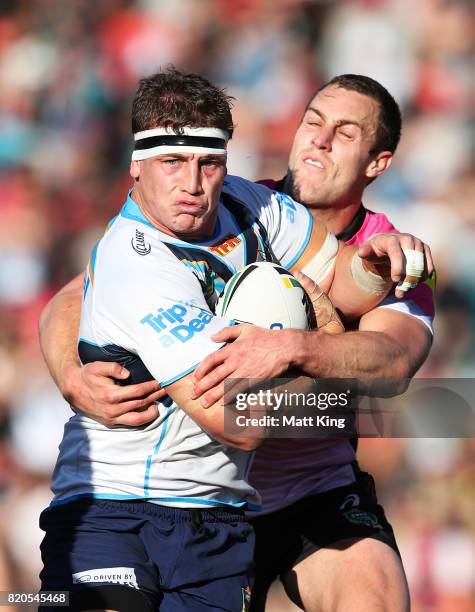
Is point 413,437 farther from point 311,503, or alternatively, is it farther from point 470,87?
point 470,87

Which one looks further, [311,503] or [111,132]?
[111,132]

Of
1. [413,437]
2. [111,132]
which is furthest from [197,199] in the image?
[111,132]

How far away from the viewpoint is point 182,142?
327cm

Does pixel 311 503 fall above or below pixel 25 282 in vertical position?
below

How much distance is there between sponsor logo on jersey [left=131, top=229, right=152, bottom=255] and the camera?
3127 mm

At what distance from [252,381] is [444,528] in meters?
3.56

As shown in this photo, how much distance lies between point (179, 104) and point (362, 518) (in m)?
1.78

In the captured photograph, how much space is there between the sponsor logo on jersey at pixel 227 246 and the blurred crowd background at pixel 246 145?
3151mm

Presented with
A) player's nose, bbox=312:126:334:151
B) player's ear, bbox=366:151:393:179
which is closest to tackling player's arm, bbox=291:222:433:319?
player's nose, bbox=312:126:334:151

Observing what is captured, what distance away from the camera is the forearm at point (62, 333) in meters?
3.73

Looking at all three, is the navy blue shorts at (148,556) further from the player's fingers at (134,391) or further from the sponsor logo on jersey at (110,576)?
the player's fingers at (134,391)

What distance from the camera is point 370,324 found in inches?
150

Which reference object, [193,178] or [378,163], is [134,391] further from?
[378,163]

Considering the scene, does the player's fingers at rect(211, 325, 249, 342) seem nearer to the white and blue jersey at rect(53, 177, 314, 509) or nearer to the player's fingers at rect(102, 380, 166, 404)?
the white and blue jersey at rect(53, 177, 314, 509)
